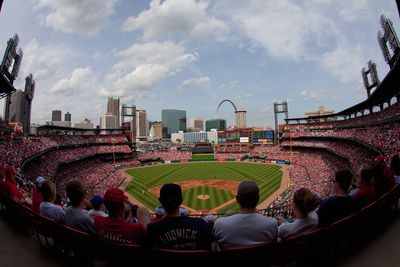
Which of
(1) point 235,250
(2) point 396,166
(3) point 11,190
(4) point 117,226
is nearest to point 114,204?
(4) point 117,226

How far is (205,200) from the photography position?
97.7 ft

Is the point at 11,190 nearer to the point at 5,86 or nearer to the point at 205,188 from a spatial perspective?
the point at 5,86

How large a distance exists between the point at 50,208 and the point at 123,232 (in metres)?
1.94

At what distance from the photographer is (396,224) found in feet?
15.5

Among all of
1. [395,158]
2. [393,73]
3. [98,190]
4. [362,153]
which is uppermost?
[393,73]

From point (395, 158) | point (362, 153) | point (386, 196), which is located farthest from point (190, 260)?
point (362, 153)

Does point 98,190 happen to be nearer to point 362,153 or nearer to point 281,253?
point 281,253

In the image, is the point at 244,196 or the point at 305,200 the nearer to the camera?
the point at 244,196

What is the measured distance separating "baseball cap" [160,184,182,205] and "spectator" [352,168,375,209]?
11.5 ft

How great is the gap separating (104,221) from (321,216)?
3068 mm

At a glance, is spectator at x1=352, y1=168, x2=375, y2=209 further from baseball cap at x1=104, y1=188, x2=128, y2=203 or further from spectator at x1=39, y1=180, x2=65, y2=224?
spectator at x1=39, y1=180, x2=65, y2=224

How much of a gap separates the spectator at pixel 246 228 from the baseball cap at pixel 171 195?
57 cm

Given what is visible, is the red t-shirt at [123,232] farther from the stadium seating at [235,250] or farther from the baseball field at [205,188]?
the baseball field at [205,188]

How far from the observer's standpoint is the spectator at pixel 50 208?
3.98 meters
